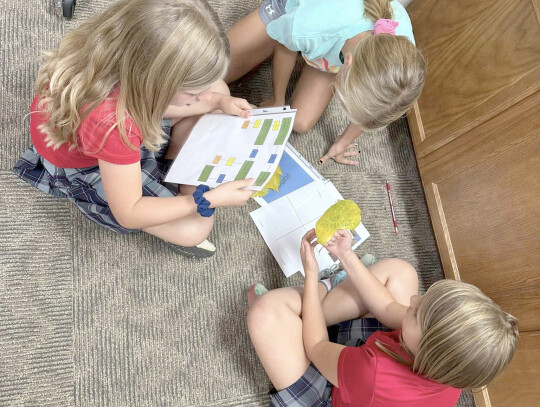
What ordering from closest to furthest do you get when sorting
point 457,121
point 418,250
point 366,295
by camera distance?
point 366,295, point 457,121, point 418,250

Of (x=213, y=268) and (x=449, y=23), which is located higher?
(x=449, y=23)

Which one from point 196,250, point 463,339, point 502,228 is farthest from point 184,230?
point 502,228

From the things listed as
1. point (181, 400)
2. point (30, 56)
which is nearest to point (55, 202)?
point (30, 56)

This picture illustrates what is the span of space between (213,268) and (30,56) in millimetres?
710

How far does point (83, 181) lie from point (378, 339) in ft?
2.15

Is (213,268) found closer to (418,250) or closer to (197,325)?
(197,325)

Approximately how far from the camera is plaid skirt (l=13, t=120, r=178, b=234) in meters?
0.87

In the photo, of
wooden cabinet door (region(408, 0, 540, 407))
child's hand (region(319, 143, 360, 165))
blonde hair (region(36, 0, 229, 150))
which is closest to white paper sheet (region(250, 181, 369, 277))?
child's hand (region(319, 143, 360, 165))

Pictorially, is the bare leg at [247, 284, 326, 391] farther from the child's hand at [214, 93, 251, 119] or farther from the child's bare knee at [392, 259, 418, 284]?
the child's hand at [214, 93, 251, 119]

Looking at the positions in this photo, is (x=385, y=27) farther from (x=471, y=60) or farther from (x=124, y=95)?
(x=124, y=95)

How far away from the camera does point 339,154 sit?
1250mm

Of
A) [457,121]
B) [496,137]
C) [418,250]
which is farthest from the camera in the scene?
[418,250]

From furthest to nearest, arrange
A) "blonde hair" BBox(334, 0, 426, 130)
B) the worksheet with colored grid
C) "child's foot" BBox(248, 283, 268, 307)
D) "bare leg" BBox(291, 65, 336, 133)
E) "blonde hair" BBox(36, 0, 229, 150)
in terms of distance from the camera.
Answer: "bare leg" BBox(291, 65, 336, 133) → "child's foot" BBox(248, 283, 268, 307) → the worksheet with colored grid → "blonde hair" BBox(334, 0, 426, 130) → "blonde hair" BBox(36, 0, 229, 150)

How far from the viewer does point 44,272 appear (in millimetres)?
984
